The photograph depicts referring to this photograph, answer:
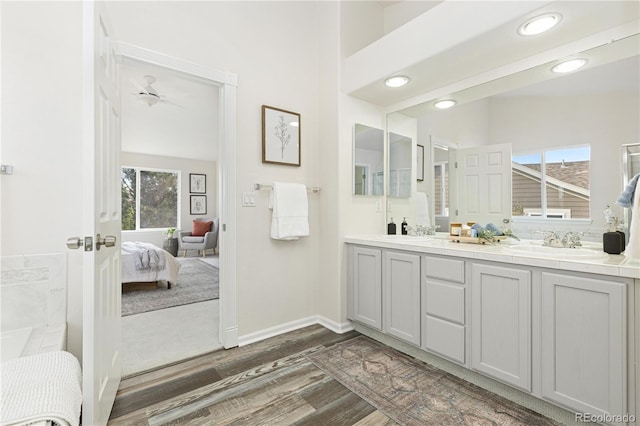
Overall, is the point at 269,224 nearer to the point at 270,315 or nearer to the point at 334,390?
the point at 270,315

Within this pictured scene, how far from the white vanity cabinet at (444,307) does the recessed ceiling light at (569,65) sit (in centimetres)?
137

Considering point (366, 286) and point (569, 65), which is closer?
point (569, 65)

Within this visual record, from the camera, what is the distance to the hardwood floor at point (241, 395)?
1.53 m

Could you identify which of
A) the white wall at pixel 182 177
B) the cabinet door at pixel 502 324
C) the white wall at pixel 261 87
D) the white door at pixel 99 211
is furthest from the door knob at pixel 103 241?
the white wall at pixel 182 177

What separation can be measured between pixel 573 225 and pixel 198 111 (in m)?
4.50

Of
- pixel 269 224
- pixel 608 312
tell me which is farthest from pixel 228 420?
pixel 608 312

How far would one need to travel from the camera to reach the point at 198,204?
7.73m

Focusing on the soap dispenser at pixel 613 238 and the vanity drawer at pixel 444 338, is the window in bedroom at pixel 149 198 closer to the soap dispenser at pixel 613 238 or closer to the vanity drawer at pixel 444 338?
the vanity drawer at pixel 444 338

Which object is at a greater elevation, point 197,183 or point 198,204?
point 197,183

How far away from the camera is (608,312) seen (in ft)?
4.27

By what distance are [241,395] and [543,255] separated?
1.88m

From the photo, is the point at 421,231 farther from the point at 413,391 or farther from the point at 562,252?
the point at 413,391
